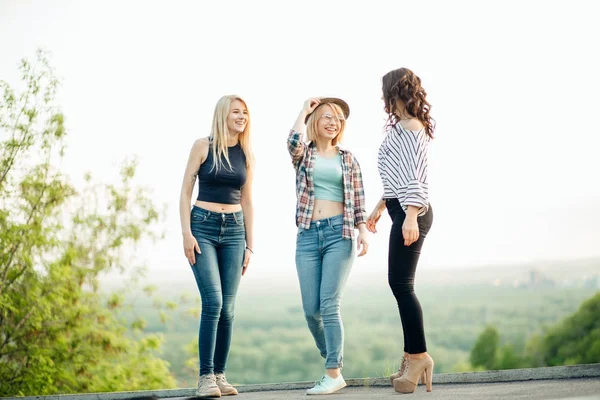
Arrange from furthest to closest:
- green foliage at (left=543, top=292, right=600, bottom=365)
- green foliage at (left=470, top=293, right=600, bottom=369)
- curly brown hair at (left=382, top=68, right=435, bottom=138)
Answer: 1. green foliage at (left=543, top=292, right=600, bottom=365)
2. green foliage at (left=470, top=293, right=600, bottom=369)
3. curly brown hair at (left=382, top=68, right=435, bottom=138)

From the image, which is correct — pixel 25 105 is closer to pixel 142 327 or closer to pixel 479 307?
pixel 142 327

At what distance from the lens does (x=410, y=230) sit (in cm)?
399

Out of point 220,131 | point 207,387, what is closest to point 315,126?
point 220,131

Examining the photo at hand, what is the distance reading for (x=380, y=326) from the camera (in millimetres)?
52062

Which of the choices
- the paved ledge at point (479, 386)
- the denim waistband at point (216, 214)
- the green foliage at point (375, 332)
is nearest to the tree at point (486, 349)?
the green foliage at point (375, 332)

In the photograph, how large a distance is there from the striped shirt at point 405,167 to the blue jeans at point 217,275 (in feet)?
3.47

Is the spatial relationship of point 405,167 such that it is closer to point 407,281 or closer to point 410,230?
point 410,230

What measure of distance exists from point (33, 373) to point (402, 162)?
9436 millimetres

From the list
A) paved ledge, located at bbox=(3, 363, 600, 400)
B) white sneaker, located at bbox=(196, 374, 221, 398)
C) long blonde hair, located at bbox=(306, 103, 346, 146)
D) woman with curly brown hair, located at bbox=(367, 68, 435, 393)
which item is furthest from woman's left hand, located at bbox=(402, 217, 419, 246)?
white sneaker, located at bbox=(196, 374, 221, 398)

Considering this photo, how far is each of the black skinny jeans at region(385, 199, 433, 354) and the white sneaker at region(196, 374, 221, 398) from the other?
1281mm

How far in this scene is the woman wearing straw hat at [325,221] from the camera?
14.7 feet

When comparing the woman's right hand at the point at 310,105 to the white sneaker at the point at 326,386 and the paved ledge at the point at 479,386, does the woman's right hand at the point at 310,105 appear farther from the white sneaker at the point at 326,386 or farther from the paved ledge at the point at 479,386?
the paved ledge at the point at 479,386

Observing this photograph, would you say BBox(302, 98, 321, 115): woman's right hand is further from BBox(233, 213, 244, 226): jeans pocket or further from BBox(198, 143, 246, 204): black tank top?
BBox(233, 213, 244, 226): jeans pocket

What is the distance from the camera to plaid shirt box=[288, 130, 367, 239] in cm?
455
